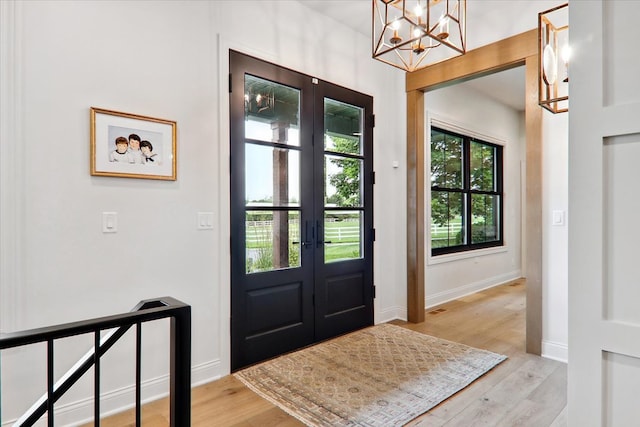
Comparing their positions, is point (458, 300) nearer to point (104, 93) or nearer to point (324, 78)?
point (324, 78)

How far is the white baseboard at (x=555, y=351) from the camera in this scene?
2.88 metres

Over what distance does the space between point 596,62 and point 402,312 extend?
347 centimetres

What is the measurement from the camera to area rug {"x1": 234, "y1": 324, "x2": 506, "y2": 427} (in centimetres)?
216

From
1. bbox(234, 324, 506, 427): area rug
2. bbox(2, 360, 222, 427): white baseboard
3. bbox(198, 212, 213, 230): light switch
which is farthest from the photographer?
bbox(198, 212, 213, 230): light switch

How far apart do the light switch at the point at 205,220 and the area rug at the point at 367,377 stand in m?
1.12

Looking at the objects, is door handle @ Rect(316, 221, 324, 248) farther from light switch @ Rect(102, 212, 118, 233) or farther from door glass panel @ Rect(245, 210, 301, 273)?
light switch @ Rect(102, 212, 118, 233)

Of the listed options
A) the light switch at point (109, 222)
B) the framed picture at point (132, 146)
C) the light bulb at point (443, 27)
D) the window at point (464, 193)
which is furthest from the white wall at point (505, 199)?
the light switch at point (109, 222)

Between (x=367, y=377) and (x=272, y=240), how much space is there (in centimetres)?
127

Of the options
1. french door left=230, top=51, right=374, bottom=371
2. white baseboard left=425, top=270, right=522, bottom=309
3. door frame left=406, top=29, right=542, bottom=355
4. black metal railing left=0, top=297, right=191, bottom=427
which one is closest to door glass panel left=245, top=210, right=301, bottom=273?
french door left=230, top=51, right=374, bottom=371

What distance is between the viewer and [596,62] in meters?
0.89

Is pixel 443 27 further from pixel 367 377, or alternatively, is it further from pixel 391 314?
pixel 391 314

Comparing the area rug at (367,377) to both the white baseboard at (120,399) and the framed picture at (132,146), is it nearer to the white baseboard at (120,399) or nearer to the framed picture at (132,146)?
the white baseboard at (120,399)

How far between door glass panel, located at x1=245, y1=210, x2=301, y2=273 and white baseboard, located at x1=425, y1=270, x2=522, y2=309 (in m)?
2.21

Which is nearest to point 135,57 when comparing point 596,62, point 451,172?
point 596,62
